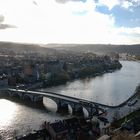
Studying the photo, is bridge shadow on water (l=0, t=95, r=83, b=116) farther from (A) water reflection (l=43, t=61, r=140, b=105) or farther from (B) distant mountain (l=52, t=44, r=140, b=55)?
(B) distant mountain (l=52, t=44, r=140, b=55)

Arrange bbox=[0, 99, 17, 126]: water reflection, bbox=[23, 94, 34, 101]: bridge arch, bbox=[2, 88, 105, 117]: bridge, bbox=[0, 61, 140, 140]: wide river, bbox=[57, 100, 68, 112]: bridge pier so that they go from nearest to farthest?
bbox=[0, 61, 140, 140]: wide river < bbox=[0, 99, 17, 126]: water reflection < bbox=[2, 88, 105, 117]: bridge < bbox=[57, 100, 68, 112]: bridge pier < bbox=[23, 94, 34, 101]: bridge arch

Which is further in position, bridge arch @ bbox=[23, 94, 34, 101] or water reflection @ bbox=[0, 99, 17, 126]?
bridge arch @ bbox=[23, 94, 34, 101]

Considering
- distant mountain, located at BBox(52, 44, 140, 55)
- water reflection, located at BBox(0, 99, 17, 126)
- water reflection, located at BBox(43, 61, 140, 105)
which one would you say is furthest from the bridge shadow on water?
distant mountain, located at BBox(52, 44, 140, 55)

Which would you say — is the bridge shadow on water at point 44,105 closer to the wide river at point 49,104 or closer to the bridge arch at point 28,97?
the wide river at point 49,104

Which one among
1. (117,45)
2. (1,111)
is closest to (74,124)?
(1,111)

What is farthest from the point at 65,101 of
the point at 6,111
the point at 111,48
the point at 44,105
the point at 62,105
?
the point at 111,48

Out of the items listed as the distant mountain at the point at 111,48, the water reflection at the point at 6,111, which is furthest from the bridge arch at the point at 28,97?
the distant mountain at the point at 111,48
